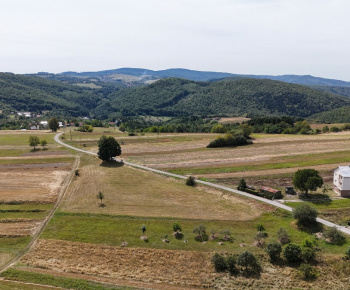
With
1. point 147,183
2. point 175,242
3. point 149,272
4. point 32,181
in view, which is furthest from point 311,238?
point 32,181

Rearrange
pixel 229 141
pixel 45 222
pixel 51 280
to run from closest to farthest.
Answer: pixel 51 280 → pixel 45 222 → pixel 229 141

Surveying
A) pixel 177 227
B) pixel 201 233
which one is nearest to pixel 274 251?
pixel 201 233

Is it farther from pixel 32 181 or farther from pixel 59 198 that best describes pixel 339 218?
pixel 32 181

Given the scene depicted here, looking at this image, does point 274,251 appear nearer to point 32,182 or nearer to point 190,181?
point 190,181

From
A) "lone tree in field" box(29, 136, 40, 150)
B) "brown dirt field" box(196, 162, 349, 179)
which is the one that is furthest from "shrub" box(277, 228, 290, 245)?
"lone tree in field" box(29, 136, 40, 150)

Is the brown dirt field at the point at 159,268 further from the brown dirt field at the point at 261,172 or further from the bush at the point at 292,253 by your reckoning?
the brown dirt field at the point at 261,172

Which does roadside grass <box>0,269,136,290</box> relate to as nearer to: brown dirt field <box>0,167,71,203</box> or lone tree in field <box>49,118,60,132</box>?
brown dirt field <box>0,167,71,203</box>
